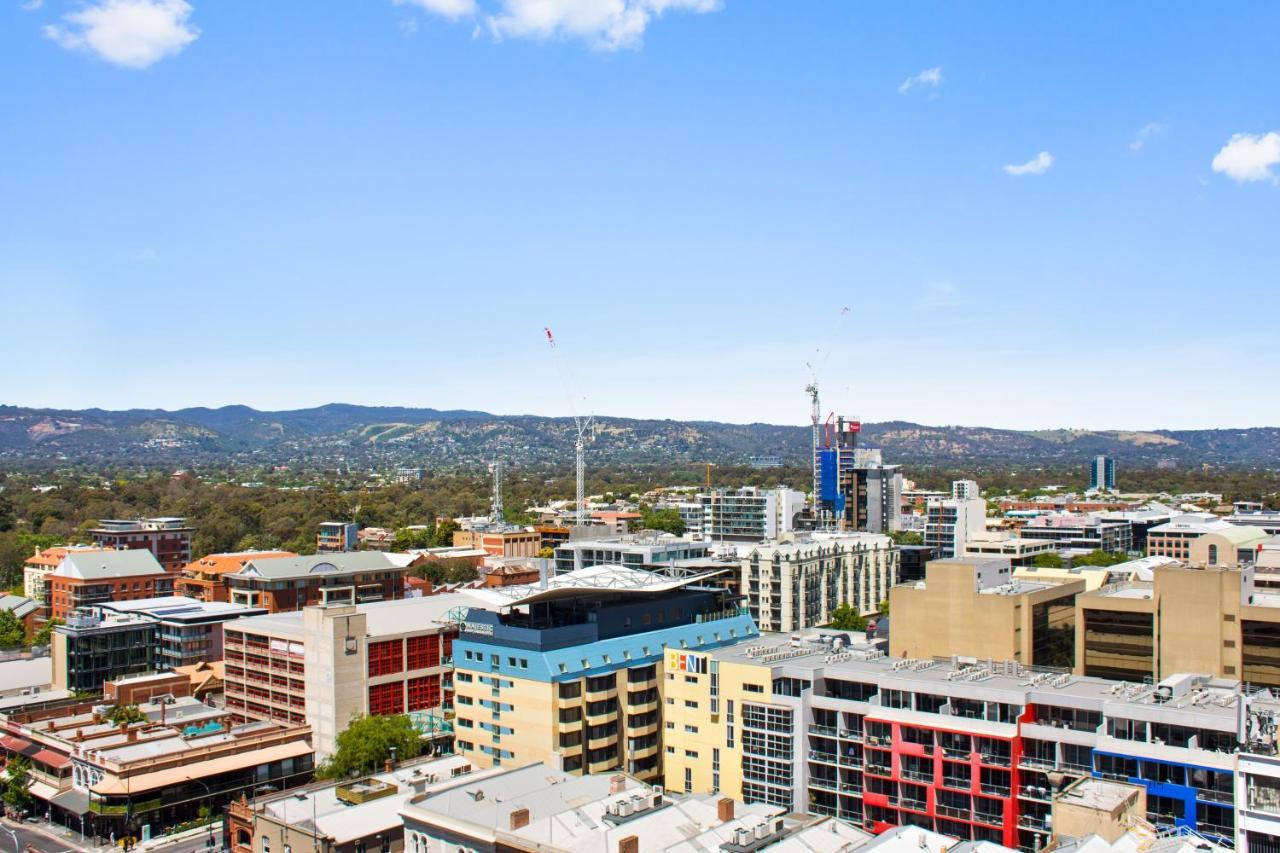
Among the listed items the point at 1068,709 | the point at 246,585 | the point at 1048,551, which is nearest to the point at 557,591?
the point at 1068,709

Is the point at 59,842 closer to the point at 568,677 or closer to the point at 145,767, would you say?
the point at 145,767

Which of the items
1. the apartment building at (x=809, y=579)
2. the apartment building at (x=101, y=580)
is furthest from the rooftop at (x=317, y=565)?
the apartment building at (x=809, y=579)

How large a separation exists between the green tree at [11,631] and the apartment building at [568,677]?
65154 mm

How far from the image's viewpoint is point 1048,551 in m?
147

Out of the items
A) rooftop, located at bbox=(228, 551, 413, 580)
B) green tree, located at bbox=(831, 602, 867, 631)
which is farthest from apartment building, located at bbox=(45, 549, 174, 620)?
green tree, located at bbox=(831, 602, 867, 631)

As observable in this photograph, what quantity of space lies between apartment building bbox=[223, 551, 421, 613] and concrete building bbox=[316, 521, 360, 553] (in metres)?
32.9

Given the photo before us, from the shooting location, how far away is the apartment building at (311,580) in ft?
345

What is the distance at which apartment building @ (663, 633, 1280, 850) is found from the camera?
42250 mm

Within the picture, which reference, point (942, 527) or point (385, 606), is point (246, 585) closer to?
point (385, 606)

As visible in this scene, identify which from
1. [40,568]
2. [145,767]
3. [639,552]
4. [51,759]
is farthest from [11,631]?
[639,552]

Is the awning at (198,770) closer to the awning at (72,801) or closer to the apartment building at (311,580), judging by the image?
the awning at (72,801)

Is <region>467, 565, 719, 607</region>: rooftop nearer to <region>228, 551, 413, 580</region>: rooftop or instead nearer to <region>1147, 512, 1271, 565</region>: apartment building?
<region>228, 551, 413, 580</region>: rooftop

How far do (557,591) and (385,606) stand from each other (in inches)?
975

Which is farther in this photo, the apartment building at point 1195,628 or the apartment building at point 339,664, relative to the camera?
the apartment building at point 339,664
